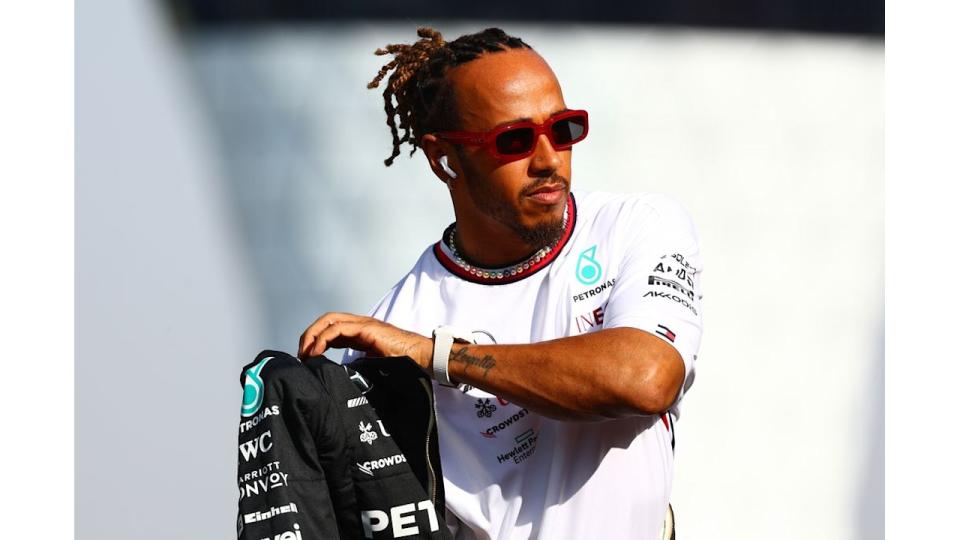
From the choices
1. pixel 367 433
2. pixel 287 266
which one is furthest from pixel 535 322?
pixel 287 266

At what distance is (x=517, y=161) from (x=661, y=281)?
458 mm

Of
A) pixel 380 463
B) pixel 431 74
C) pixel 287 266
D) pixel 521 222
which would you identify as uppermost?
pixel 431 74

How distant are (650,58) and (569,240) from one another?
244cm

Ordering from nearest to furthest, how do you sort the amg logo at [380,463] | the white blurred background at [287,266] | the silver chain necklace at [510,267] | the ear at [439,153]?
1. the amg logo at [380,463]
2. the silver chain necklace at [510,267]
3. the ear at [439,153]
4. the white blurred background at [287,266]

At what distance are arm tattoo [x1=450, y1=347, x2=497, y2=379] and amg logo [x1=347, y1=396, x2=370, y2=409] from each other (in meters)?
0.23

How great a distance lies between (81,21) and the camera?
4.84 meters

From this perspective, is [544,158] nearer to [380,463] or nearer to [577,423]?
[577,423]

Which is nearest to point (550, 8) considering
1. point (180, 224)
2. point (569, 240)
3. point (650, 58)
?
point (650, 58)

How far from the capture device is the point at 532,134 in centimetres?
269

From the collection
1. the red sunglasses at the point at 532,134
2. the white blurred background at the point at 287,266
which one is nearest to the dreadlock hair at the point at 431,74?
the red sunglasses at the point at 532,134

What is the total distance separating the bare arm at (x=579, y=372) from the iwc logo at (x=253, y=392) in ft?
0.38

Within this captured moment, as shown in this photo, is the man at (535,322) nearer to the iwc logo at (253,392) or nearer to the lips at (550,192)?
the lips at (550,192)

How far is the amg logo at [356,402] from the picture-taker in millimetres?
2521

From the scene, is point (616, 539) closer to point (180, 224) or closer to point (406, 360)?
point (406, 360)
